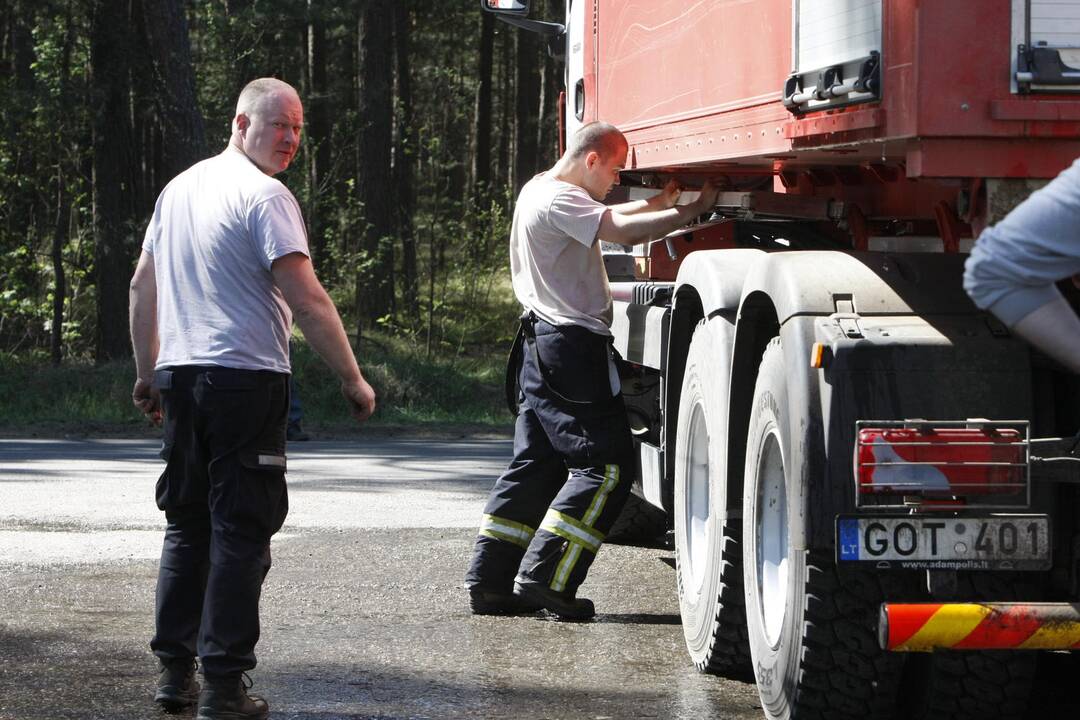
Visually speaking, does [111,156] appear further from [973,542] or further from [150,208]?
[973,542]

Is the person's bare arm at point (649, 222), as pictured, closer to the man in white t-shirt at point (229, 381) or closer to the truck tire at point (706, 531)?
the truck tire at point (706, 531)

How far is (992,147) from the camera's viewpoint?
3781 mm

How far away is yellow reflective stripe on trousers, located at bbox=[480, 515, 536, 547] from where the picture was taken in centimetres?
664

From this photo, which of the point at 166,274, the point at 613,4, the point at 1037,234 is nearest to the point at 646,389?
the point at 613,4

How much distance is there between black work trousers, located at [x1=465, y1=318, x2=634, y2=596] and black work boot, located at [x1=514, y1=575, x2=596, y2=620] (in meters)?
0.02

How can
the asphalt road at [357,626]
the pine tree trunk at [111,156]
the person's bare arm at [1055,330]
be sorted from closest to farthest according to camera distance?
the person's bare arm at [1055,330]
the asphalt road at [357,626]
the pine tree trunk at [111,156]

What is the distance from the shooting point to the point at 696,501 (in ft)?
20.0

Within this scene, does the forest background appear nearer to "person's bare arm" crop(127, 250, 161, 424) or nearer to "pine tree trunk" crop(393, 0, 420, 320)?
"pine tree trunk" crop(393, 0, 420, 320)

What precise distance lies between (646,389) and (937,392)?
3156mm

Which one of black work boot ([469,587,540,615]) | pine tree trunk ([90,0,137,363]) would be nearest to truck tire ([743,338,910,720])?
black work boot ([469,587,540,615])

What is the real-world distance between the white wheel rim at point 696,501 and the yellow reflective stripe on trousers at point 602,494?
1.42ft

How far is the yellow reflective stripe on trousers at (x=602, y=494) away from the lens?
644cm

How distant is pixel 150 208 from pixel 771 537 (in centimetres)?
2069

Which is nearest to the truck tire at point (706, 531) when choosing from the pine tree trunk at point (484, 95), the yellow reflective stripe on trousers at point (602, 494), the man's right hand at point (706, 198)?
the yellow reflective stripe on trousers at point (602, 494)
